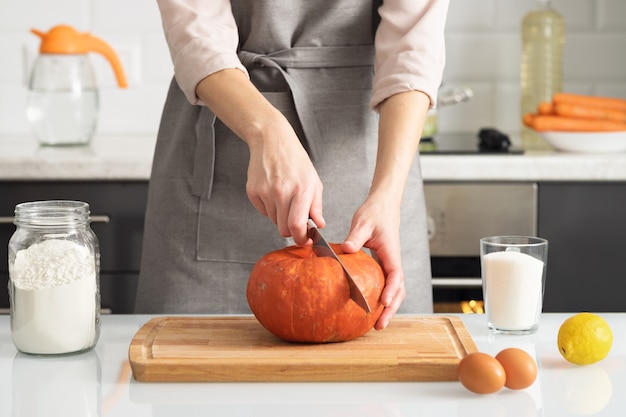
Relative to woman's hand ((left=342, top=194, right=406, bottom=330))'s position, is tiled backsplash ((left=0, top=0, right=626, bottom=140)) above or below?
above

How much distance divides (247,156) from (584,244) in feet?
2.90

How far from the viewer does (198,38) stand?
1311 mm

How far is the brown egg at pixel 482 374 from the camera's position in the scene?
883mm

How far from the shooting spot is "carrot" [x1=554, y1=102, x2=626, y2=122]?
2150mm

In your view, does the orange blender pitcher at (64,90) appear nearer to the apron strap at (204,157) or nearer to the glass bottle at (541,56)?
the apron strap at (204,157)

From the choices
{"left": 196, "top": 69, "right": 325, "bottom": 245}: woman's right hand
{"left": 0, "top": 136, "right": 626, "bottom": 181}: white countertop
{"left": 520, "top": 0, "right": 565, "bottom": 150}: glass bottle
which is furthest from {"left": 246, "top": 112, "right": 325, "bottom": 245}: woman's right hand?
{"left": 520, "top": 0, "right": 565, "bottom": 150}: glass bottle

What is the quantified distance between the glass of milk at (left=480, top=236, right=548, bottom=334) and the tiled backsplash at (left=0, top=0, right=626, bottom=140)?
4.82 ft

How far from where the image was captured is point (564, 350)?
99 centimetres

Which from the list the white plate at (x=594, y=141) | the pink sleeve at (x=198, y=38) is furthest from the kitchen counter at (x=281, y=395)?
the white plate at (x=594, y=141)

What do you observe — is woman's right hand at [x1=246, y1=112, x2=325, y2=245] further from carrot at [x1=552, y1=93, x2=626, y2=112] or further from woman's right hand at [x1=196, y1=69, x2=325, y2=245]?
carrot at [x1=552, y1=93, x2=626, y2=112]

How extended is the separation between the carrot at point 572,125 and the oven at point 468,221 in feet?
0.62

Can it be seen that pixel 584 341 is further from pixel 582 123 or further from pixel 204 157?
pixel 582 123

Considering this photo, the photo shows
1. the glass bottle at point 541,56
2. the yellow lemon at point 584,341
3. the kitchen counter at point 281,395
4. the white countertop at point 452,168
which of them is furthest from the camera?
the glass bottle at point 541,56

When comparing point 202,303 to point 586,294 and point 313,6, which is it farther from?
point 586,294
